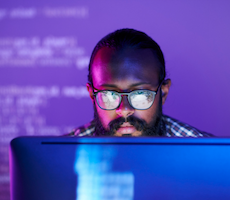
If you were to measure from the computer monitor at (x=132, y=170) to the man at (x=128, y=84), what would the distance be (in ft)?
1.98

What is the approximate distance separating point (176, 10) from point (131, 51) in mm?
1289

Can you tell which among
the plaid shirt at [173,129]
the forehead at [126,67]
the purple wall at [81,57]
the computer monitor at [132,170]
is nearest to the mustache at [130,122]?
the forehead at [126,67]

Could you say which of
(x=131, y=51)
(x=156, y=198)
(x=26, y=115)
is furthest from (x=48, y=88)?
(x=156, y=198)

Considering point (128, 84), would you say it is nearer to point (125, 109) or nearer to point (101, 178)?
point (125, 109)

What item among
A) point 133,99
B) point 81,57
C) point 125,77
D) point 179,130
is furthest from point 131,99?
point 81,57

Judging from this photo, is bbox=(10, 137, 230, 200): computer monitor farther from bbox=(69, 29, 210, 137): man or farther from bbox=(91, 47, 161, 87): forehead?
bbox=(91, 47, 161, 87): forehead

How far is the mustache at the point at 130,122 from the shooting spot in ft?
3.72

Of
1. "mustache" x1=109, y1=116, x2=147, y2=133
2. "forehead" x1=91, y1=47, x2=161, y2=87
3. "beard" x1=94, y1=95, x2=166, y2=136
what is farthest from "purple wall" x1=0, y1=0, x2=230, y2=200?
"mustache" x1=109, y1=116, x2=147, y2=133

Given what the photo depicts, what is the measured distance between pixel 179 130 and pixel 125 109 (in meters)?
0.59

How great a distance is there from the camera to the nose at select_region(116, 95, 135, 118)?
1.11 meters

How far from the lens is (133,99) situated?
44.1 inches

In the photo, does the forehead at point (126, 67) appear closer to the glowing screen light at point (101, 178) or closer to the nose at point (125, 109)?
the nose at point (125, 109)

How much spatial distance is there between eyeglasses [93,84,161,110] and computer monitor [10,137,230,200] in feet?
1.98

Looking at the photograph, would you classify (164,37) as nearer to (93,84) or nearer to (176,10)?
(176,10)
